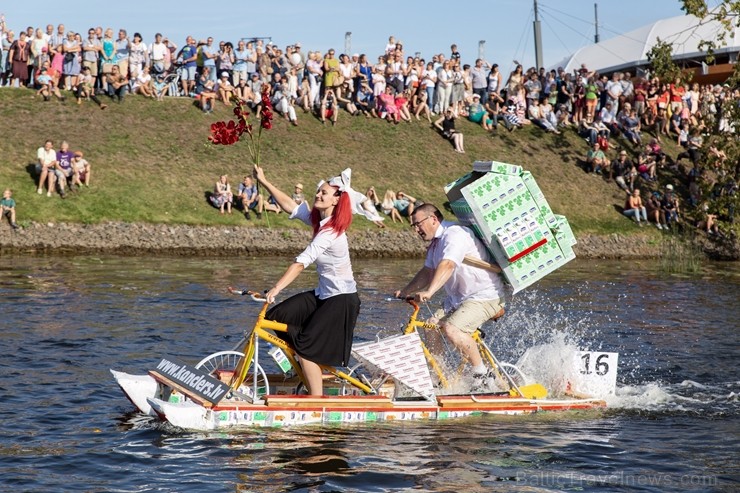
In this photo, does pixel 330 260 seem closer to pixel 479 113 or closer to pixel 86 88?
pixel 86 88

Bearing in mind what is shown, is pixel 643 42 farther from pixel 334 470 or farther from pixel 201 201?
pixel 334 470

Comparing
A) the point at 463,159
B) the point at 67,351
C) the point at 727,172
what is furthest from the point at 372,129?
the point at 67,351

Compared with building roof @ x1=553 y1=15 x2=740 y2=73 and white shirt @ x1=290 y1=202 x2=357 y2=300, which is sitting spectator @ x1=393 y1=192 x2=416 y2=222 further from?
building roof @ x1=553 y1=15 x2=740 y2=73

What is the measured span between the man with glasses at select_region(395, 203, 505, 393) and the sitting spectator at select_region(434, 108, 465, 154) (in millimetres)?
26338

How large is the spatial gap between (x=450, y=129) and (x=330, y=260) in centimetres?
2820

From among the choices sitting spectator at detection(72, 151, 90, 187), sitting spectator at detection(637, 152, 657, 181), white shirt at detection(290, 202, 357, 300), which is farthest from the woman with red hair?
sitting spectator at detection(637, 152, 657, 181)

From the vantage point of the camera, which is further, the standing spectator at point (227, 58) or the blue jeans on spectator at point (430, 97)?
the blue jeans on spectator at point (430, 97)

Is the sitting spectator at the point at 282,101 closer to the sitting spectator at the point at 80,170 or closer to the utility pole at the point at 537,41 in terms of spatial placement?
the sitting spectator at the point at 80,170

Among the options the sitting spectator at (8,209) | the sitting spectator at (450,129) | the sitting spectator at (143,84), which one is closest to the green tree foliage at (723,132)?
the sitting spectator at (450,129)

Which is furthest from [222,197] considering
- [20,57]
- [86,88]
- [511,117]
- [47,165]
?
[511,117]

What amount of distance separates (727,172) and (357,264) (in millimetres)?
11939

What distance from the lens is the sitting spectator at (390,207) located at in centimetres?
3234

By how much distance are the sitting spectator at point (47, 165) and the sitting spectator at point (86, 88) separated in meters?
4.64

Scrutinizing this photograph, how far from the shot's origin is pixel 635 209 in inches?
1422
